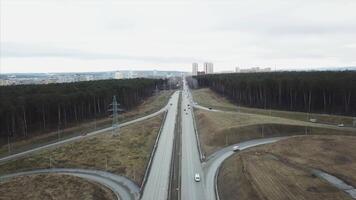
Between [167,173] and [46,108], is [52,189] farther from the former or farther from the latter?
[46,108]

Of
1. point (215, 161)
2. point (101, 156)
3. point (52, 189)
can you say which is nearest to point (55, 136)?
point (101, 156)

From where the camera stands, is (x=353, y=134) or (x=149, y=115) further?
(x=149, y=115)

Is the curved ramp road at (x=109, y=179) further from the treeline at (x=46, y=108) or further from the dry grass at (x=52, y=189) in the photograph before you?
the treeline at (x=46, y=108)

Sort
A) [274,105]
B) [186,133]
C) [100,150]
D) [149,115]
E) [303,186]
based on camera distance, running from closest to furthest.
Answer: [303,186] < [100,150] < [186,133] < [149,115] < [274,105]

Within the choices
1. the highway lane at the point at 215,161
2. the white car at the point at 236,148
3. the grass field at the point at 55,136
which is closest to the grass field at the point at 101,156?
the grass field at the point at 55,136

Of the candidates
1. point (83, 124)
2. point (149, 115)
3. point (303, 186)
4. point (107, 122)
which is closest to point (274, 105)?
point (149, 115)

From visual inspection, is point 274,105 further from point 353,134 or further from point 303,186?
point 303,186
